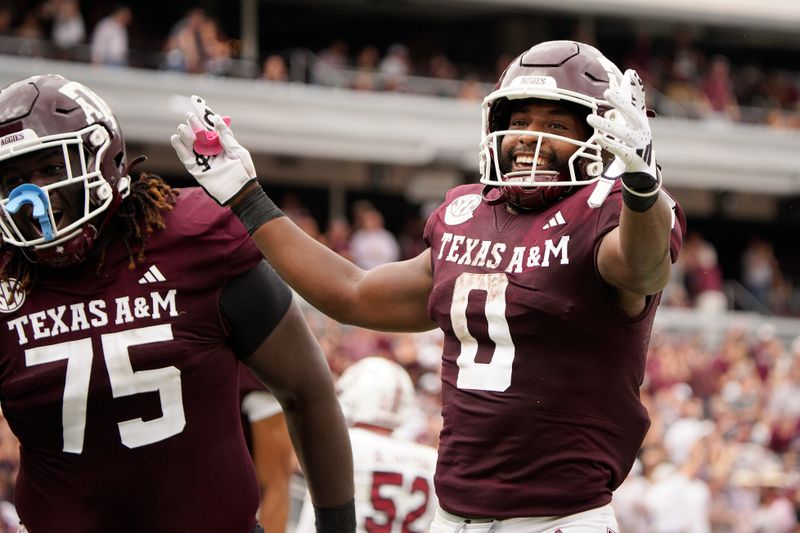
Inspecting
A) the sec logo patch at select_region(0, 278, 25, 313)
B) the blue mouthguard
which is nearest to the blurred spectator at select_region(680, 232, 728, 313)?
the sec logo patch at select_region(0, 278, 25, 313)

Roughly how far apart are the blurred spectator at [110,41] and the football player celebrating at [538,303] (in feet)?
42.5

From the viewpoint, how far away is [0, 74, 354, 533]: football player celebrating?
3473mm

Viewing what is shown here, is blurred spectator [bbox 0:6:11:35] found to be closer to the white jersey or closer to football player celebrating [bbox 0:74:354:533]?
the white jersey

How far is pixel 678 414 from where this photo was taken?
1135cm

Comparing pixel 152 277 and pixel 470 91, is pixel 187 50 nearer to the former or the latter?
pixel 470 91

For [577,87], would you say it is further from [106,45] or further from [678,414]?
[106,45]

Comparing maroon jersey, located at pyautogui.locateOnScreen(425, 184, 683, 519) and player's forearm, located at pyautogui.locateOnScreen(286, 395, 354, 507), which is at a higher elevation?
maroon jersey, located at pyautogui.locateOnScreen(425, 184, 683, 519)

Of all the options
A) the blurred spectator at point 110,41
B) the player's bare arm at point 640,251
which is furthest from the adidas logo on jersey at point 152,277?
the blurred spectator at point 110,41

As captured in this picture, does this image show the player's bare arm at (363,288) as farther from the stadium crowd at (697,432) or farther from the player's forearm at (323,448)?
the stadium crowd at (697,432)

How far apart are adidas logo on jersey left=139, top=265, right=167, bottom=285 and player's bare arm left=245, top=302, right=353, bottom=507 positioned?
13.2 inches

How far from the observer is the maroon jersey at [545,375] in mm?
Result: 3270

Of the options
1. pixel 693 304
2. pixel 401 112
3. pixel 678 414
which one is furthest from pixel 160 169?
pixel 678 414

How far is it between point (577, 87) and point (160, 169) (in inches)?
594

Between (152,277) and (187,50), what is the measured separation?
13302mm
